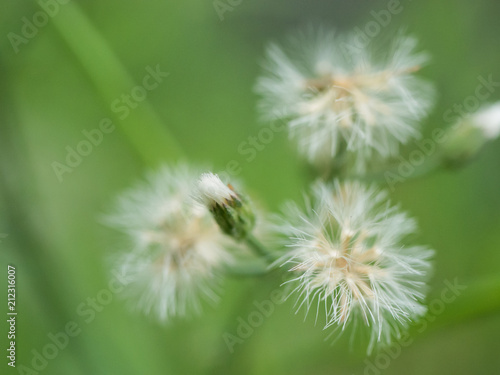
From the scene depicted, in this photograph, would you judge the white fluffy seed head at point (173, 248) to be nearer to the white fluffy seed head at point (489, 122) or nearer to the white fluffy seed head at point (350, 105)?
the white fluffy seed head at point (350, 105)

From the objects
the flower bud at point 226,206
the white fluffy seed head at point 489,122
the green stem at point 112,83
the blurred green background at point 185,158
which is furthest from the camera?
the green stem at point 112,83

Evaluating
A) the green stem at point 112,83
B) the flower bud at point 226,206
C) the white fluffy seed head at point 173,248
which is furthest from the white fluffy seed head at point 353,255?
the green stem at point 112,83

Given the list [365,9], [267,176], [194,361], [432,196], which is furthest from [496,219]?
[194,361]

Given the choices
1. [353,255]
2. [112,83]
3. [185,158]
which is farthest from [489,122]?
[112,83]

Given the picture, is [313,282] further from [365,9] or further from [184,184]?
[365,9]

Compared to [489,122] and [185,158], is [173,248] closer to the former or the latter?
[185,158]

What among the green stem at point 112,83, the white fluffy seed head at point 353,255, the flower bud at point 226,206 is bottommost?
the white fluffy seed head at point 353,255
